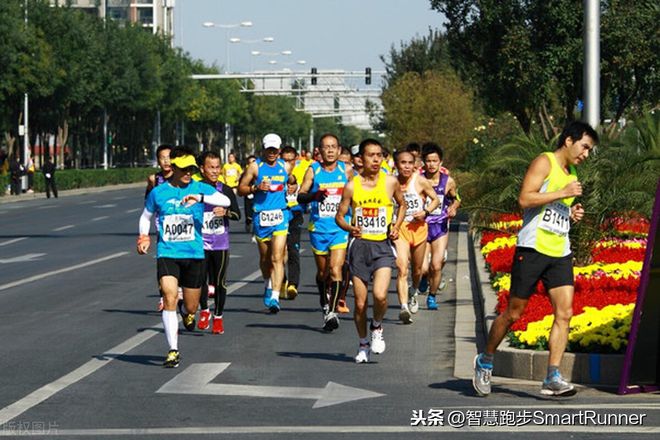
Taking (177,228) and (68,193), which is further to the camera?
(68,193)

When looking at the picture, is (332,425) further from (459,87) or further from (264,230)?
(459,87)

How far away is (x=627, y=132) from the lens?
80.7 ft

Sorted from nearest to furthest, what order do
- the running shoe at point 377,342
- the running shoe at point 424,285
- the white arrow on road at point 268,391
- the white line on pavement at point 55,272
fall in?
the white arrow on road at point 268,391 → the running shoe at point 377,342 → the running shoe at point 424,285 → the white line on pavement at point 55,272

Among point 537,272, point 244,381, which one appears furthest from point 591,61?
point 537,272

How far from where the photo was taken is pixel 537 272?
11094 millimetres

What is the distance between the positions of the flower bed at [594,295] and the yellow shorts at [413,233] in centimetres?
97

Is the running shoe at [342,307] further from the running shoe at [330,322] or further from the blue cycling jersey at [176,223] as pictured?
the blue cycling jersey at [176,223]

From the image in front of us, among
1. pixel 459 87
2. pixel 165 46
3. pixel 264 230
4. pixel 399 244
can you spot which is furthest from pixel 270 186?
pixel 165 46

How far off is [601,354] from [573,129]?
1.81 meters

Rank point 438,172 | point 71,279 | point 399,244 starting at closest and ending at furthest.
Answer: point 399,244 < point 438,172 < point 71,279

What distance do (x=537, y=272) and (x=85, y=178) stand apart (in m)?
74.6

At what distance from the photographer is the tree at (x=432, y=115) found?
59.7 meters

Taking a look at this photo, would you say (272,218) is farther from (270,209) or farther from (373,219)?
(373,219)

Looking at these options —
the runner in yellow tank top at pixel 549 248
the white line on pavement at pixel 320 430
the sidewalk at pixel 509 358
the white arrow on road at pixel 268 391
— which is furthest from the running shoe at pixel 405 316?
the white line on pavement at pixel 320 430
